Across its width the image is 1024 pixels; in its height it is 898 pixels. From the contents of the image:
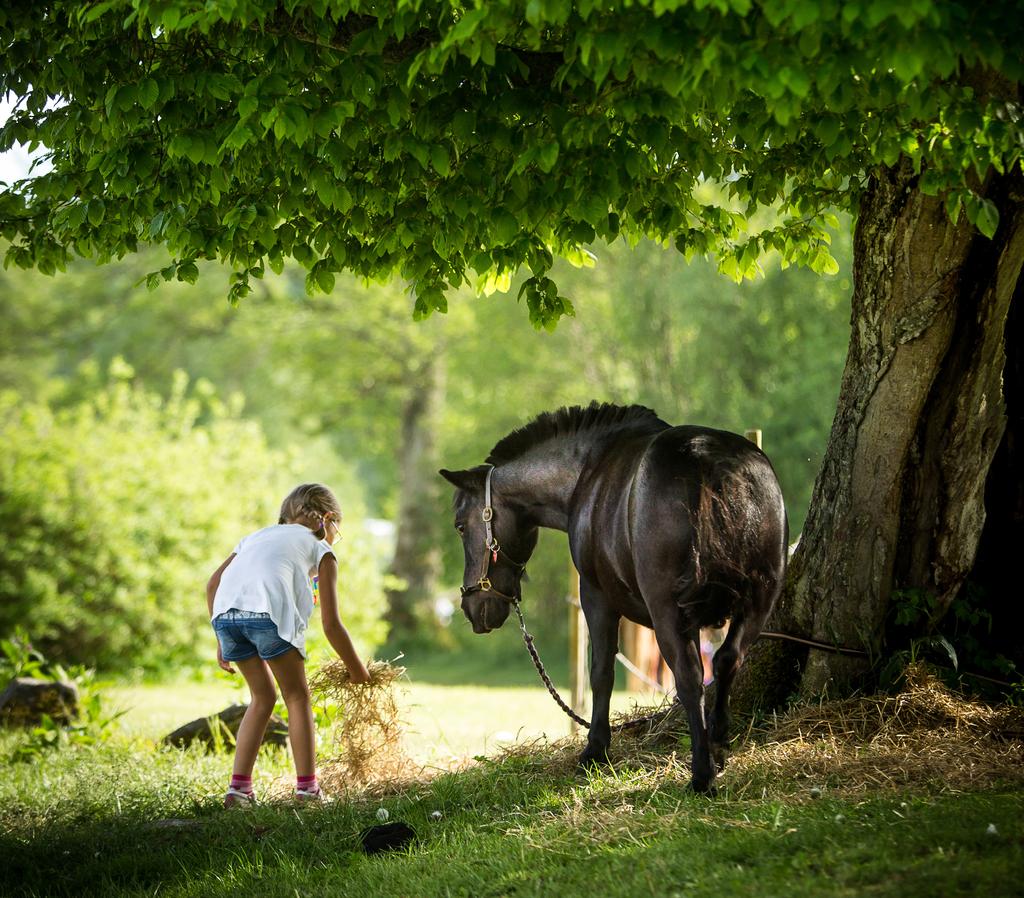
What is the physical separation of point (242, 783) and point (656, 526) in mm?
3216

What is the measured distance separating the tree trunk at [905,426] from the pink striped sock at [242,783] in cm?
319

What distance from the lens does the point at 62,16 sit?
20.8 feet

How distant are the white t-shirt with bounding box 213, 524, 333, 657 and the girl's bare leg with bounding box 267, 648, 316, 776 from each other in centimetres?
10

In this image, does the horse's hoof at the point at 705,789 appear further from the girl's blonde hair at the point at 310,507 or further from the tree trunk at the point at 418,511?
the tree trunk at the point at 418,511

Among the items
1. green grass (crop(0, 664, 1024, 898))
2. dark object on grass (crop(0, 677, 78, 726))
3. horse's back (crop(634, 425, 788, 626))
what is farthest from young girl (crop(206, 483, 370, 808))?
dark object on grass (crop(0, 677, 78, 726))

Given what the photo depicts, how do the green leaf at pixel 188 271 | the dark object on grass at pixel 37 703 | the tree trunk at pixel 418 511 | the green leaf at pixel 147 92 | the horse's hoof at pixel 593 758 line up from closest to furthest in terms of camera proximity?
1. the green leaf at pixel 147 92
2. the horse's hoof at pixel 593 758
3. the green leaf at pixel 188 271
4. the dark object on grass at pixel 37 703
5. the tree trunk at pixel 418 511

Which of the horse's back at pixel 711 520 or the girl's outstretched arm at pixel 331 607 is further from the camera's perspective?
the girl's outstretched arm at pixel 331 607

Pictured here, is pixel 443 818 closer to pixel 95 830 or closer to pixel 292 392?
pixel 95 830

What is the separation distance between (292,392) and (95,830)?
29448mm

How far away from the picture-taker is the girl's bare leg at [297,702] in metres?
6.80

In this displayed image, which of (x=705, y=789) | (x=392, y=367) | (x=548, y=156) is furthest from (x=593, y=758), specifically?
(x=392, y=367)

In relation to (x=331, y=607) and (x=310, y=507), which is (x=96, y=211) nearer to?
(x=310, y=507)

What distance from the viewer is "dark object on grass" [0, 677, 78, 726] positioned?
10.3 metres

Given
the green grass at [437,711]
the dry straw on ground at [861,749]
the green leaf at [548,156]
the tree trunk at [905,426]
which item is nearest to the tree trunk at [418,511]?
the green grass at [437,711]
